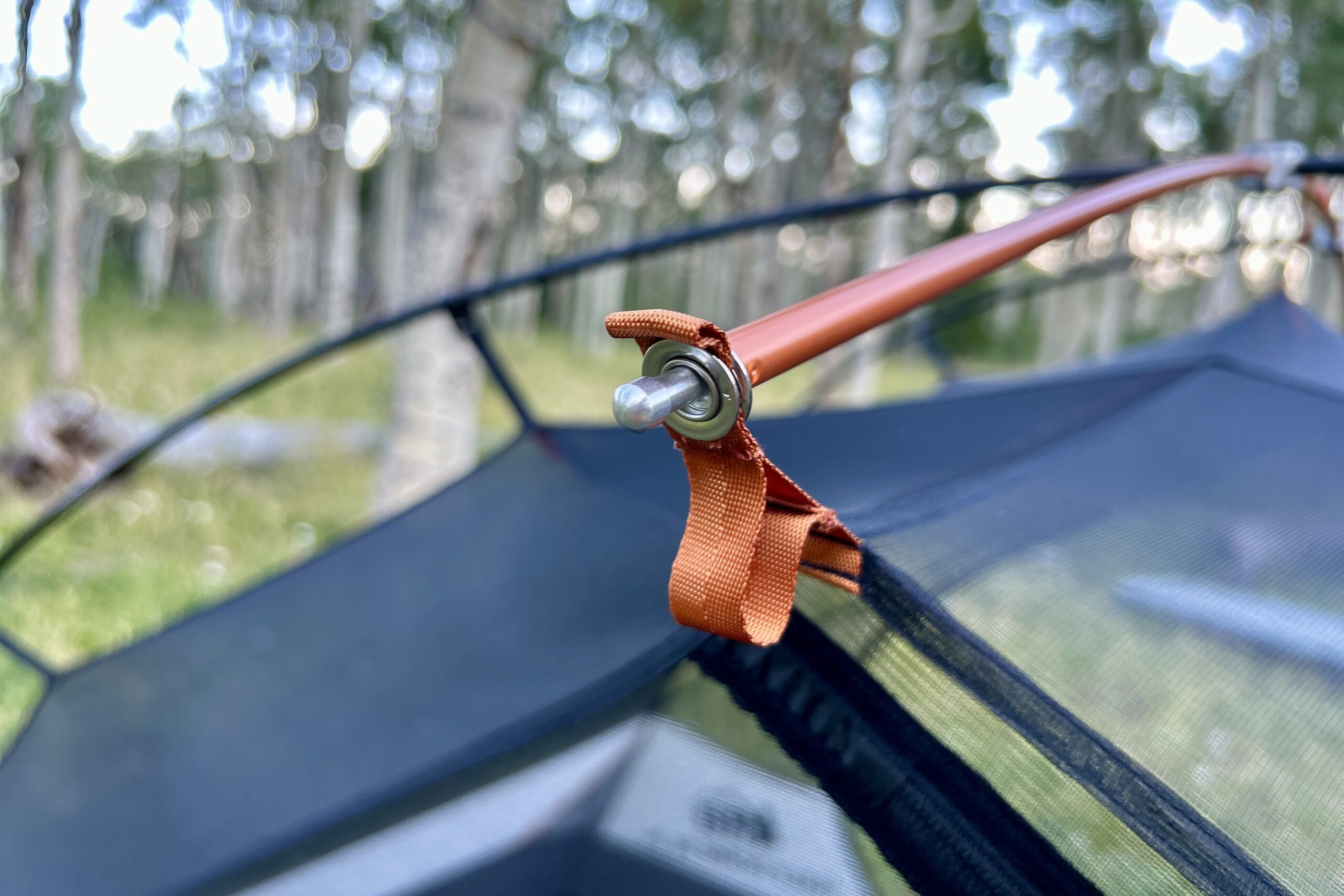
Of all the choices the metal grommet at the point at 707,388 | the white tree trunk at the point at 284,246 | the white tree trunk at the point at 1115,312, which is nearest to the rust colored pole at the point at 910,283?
the metal grommet at the point at 707,388

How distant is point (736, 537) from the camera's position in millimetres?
731

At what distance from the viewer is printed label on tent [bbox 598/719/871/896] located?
971 mm

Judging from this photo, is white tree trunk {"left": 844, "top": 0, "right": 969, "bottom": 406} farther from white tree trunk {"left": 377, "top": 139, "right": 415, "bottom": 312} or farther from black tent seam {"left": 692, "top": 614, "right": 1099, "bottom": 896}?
white tree trunk {"left": 377, "top": 139, "right": 415, "bottom": 312}

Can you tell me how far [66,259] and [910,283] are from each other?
7.72 meters

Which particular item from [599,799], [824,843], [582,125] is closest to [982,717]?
[824,843]

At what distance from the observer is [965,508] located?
3.81 feet

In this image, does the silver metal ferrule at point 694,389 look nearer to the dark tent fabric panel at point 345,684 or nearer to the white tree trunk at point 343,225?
the dark tent fabric panel at point 345,684

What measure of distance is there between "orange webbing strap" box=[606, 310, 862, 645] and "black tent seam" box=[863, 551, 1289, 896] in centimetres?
16

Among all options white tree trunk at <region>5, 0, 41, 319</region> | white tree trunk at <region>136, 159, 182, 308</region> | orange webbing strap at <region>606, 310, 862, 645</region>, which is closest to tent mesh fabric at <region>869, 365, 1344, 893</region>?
orange webbing strap at <region>606, 310, 862, 645</region>

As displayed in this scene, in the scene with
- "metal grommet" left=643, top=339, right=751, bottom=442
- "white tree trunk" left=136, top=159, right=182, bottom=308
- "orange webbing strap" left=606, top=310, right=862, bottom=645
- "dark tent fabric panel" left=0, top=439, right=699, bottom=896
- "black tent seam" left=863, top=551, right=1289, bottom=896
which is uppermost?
"metal grommet" left=643, top=339, right=751, bottom=442

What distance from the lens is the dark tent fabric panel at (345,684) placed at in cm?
138

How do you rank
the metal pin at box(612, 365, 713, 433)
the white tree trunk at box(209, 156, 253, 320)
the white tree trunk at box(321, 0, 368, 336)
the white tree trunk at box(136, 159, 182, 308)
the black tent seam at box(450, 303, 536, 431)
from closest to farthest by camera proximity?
the metal pin at box(612, 365, 713, 433), the black tent seam at box(450, 303, 536, 431), the white tree trunk at box(321, 0, 368, 336), the white tree trunk at box(209, 156, 253, 320), the white tree trunk at box(136, 159, 182, 308)

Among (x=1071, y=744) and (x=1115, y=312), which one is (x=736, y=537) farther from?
(x=1115, y=312)

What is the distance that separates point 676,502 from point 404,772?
60cm
